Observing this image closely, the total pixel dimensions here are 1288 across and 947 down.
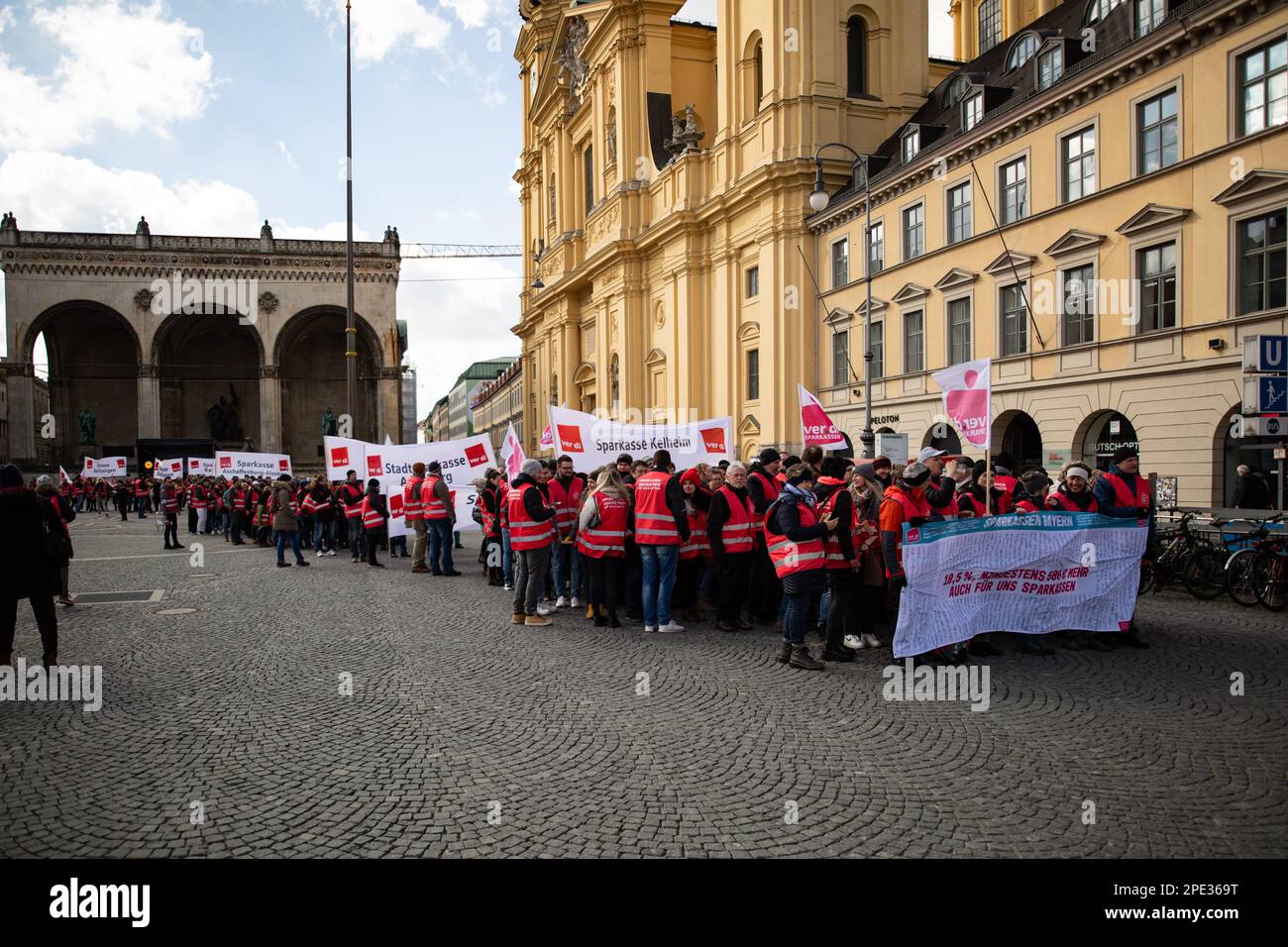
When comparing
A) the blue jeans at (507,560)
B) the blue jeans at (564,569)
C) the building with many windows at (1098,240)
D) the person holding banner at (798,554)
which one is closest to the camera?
the person holding banner at (798,554)

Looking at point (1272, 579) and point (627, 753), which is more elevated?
point (1272, 579)

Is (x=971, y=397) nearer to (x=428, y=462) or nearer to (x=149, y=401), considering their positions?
(x=428, y=462)

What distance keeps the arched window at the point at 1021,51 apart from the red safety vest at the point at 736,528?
23565 mm

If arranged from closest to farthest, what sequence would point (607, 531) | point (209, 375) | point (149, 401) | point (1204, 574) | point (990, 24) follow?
point (607, 531)
point (1204, 574)
point (990, 24)
point (149, 401)
point (209, 375)

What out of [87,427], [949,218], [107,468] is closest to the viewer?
[949,218]

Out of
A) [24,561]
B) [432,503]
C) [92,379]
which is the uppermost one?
[92,379]

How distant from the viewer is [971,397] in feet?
34.0

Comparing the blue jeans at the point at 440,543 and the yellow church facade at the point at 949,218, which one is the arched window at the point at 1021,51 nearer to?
the yellow church facade at the point at 949,218

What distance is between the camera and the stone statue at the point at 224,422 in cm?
5962

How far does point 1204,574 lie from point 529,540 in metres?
9.41

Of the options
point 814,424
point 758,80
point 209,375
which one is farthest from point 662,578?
point 209,375

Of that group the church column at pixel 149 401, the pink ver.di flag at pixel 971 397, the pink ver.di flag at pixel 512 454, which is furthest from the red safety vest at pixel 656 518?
the church column at pixel 149 401

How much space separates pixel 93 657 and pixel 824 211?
27627mm

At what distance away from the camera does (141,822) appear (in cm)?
453
